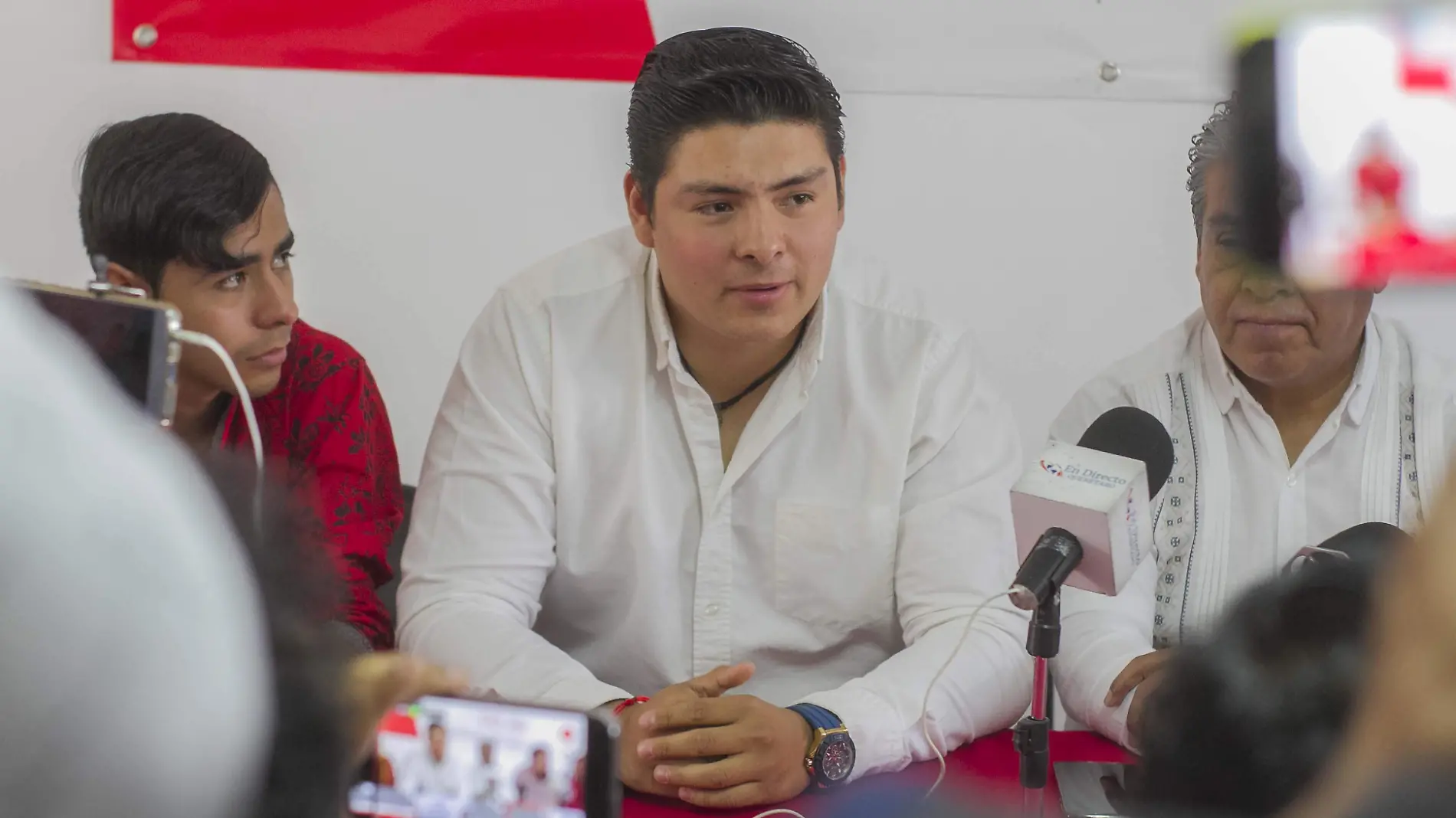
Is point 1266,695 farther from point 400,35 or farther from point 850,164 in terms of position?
point 400,35

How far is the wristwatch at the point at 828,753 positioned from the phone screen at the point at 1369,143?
32.8 inches

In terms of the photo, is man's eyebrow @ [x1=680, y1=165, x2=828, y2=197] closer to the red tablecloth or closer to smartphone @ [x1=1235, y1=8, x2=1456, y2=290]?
the red tablecloth

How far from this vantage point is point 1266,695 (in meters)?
0.69

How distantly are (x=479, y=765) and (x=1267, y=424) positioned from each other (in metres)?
1.48

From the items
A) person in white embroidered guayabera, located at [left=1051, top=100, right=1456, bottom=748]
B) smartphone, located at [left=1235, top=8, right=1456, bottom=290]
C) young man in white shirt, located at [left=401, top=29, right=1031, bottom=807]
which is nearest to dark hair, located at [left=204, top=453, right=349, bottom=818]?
smartphone, located at [left=1235, top=8, right=1456, bottom=290]

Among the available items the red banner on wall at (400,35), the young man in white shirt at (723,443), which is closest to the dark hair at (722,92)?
the young man in white shirt at (723,443)

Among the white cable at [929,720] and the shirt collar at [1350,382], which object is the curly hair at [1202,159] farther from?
the white cable at [929,720]

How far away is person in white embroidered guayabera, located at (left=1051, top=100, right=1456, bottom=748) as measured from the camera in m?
2.06

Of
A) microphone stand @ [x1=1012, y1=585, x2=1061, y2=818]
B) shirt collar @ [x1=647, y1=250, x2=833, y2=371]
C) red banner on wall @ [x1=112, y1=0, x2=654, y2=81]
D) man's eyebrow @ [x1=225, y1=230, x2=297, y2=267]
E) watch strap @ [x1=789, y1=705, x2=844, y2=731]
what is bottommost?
watch strap @ [x1=789, y1=705, x2=844, y2=731]

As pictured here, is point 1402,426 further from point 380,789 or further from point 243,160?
point 243,160

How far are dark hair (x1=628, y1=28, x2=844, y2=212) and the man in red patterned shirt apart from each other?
602 millimetres

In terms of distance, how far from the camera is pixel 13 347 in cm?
58

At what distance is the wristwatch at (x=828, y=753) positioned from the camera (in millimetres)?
1632

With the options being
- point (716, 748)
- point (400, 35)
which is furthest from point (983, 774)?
point (400, 35)
